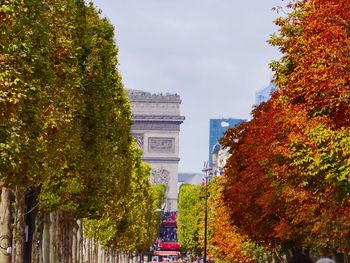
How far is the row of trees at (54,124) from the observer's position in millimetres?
30844

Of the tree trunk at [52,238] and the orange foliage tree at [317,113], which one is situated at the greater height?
the orange foliage tree at [317,113]

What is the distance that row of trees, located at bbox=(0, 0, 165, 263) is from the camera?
30844 millimetres

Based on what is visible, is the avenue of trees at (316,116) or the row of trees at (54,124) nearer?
the row of trees at (54,124)

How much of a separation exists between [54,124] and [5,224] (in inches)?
177

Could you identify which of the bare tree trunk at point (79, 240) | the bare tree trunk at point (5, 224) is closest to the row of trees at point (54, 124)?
the bare tree trunk at point (5, 224)

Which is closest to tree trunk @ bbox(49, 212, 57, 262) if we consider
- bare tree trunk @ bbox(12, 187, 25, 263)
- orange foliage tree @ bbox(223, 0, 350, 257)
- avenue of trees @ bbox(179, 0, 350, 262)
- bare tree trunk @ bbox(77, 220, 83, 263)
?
bare tree trunk @ bbox(12, 187, 25, 263)

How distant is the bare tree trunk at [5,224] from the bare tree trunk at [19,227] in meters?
0.99

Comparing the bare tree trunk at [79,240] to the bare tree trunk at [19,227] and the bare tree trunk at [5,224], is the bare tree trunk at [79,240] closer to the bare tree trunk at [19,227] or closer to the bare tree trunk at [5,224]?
the bare tree trunk at [19,227]

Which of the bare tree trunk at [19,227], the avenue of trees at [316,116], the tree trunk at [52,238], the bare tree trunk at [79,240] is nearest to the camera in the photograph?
the avenue of trees at [316,116]

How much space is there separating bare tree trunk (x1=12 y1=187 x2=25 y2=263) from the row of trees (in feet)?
0.18

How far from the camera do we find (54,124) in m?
40.1

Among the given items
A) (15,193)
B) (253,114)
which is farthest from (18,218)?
(253,114)

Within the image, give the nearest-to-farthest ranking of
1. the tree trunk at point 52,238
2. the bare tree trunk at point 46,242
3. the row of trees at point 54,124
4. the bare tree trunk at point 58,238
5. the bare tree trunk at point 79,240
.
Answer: the row of trees at point 54,124 → the bare tree trunk at point 46,242 → the tree trunk at point 52,238 → the bare tree trunk at point 58,238 → the bare tree trunk at point 79,240

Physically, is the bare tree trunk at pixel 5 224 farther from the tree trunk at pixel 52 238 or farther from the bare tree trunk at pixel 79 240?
the bare tree trunk at pixel 79 240
